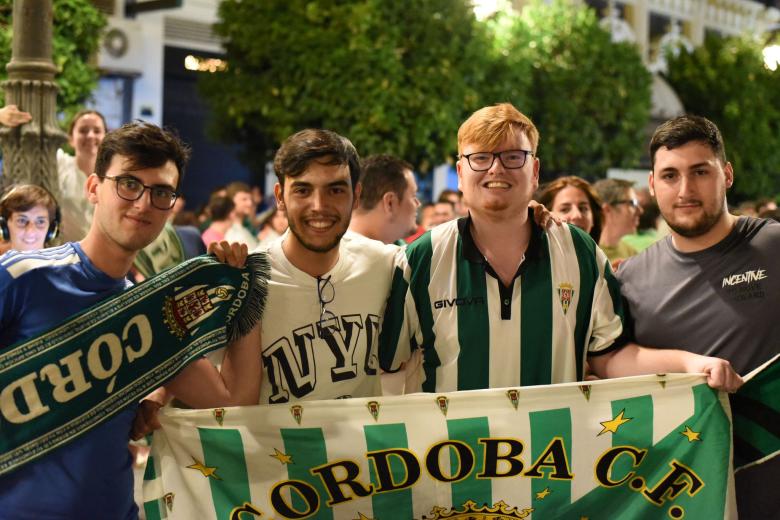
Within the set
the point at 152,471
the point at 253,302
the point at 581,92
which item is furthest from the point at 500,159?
the point at 581,92

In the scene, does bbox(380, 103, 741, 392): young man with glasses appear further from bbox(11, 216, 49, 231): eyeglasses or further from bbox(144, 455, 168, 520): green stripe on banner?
bbox(11, 216, 49, 231): eyeglasses

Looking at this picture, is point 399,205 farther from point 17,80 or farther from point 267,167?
point 267,167

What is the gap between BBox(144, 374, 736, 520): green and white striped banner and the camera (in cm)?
379

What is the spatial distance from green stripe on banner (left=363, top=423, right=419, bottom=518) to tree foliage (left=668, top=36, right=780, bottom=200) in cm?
2218

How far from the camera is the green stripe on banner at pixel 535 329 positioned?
13.1 feet

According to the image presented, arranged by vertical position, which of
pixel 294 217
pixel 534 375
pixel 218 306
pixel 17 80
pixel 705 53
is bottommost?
pixel 534 375

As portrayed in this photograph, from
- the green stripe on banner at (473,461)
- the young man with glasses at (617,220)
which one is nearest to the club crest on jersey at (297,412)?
the green stripe on banner at (473,461)

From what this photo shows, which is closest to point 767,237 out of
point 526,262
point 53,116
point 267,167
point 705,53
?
point 526,262

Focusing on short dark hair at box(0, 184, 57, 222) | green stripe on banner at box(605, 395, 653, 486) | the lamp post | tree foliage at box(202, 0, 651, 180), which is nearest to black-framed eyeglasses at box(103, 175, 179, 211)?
green stripe on banner at box(605, 395, 653, 486)

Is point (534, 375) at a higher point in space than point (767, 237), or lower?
lower

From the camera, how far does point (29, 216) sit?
222 inches

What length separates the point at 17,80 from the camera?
5.85 metres

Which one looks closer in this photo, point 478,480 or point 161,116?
point 478,480

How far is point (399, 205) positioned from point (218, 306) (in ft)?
9.39
